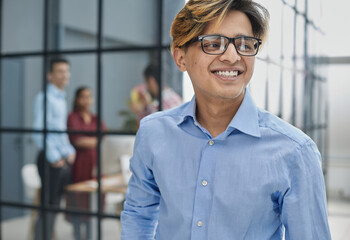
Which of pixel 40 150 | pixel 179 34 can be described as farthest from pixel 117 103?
pixel 179 34

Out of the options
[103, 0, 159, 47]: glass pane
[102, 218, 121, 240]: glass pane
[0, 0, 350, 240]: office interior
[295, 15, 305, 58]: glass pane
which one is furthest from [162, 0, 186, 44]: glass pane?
[102, 218, 121, 240]: glass pane

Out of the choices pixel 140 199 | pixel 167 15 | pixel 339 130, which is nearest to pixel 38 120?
pixel 167 15

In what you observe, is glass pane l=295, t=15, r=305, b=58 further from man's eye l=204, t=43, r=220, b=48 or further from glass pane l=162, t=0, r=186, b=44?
man's eye l=204, t=43, r=220, b=48

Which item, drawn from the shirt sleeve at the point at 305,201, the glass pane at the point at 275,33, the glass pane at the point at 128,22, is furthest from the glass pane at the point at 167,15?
the shirt sleeve at the point at 305,201

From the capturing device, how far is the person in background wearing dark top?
7.38 ft

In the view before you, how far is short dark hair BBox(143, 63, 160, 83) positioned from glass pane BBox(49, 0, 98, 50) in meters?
0.40

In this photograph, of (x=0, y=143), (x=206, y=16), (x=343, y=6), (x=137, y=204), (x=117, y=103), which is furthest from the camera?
(x=0, y=143)

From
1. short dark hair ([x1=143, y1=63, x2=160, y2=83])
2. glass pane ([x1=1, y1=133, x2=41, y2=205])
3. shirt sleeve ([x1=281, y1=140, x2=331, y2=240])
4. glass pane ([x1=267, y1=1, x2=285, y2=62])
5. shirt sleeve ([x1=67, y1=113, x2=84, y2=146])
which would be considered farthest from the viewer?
glass pane ([x1=1, y1=133, x2=41, y2=205])

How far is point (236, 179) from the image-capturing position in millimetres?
894

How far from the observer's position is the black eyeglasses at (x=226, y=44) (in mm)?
877

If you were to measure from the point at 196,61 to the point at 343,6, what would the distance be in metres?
1.14

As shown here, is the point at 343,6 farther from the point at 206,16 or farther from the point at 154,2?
the point at 206,16

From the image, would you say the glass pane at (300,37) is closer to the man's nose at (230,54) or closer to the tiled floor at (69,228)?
the tiled floor at (69,228)

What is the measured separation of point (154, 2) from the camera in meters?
2.05
